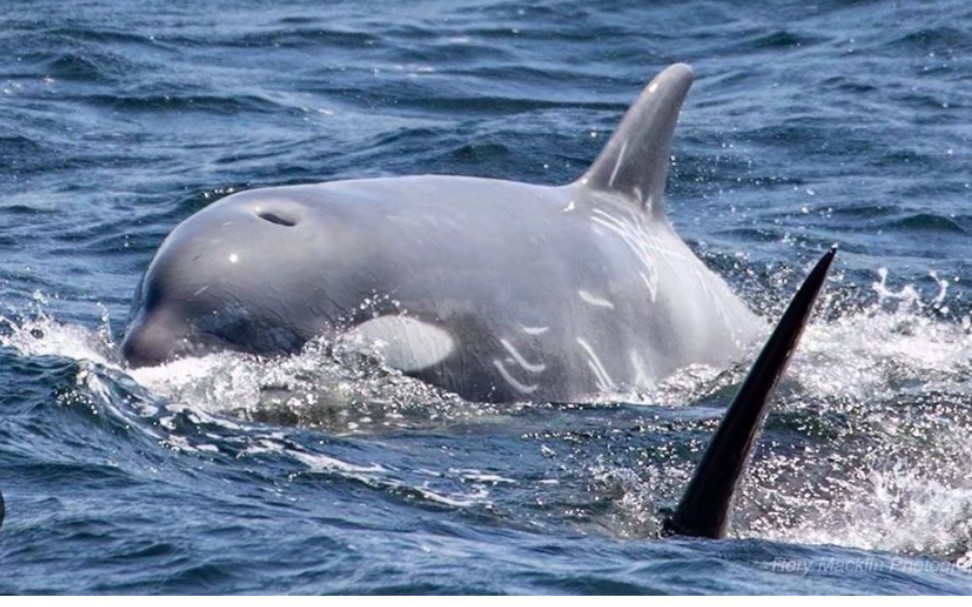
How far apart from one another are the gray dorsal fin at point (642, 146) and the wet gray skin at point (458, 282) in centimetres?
1

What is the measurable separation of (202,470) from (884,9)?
18.9 m

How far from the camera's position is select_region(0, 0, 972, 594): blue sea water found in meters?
7.88

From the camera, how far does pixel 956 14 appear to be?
25297 mm

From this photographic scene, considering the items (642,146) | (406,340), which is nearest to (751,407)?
(406,340)

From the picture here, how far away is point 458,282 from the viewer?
10.8 meters

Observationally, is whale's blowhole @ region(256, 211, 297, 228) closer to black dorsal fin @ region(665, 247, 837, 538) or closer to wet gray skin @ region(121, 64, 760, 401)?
wet gray skin @ region(121, 64, 760, 401)

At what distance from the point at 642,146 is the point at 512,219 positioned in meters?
1.48

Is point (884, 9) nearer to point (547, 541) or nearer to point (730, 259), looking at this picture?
point (730, 259)

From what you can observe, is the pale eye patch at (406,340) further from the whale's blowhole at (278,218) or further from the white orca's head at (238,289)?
the whale's blowhole at (278,218)

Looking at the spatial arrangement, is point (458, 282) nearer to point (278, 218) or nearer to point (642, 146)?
point (278, 218)

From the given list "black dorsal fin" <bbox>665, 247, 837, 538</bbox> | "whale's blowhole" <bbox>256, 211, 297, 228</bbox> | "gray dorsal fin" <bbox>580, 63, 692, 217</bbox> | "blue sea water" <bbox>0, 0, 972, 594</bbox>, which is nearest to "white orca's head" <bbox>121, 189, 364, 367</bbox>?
"whale's blowhole" <bbox>256, 211, 297, 228</bbox>

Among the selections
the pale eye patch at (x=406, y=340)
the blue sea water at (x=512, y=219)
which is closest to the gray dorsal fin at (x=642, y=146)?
the blue sea water at (x=512, y=219)

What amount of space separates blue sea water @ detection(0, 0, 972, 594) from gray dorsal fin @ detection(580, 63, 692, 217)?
1340mm

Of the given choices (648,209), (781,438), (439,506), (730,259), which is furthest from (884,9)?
(439,506)
